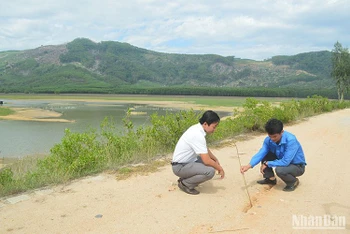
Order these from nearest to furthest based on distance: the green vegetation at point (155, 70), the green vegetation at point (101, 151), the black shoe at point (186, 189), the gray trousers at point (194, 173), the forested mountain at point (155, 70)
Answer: the gray trousers at point (194, 173) < the black shoe at point (186, 189) < the green vegetation at point (101, 151) < the green vegetation at point (155, 70) < the forested mountain at point (155, 70)

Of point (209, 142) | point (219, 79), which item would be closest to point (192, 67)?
point (219, 79)

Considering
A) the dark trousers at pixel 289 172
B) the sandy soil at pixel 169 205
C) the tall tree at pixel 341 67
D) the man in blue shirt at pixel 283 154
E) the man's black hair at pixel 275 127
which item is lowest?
the sandy soil at pixel 169 205

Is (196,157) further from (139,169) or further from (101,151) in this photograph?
(101,151)

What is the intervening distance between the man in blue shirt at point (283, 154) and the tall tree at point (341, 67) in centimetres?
2947

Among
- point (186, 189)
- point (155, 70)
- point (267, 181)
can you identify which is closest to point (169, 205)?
point (186, 189)

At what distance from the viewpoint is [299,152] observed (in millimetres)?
4719

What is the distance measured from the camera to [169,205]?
421cm

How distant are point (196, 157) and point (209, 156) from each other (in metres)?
0.22

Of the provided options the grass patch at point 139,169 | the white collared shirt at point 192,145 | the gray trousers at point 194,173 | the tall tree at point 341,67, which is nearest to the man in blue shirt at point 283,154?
the gray trousers at point 194,173

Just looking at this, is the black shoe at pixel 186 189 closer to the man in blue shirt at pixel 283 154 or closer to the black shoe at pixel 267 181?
the man in blue shirt at pixel 283 154

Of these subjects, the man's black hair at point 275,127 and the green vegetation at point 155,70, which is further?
the green vegetation at point 155,70

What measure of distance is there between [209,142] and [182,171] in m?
4.08

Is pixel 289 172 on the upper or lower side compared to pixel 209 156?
lower

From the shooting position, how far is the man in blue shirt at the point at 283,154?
450 centimetres
